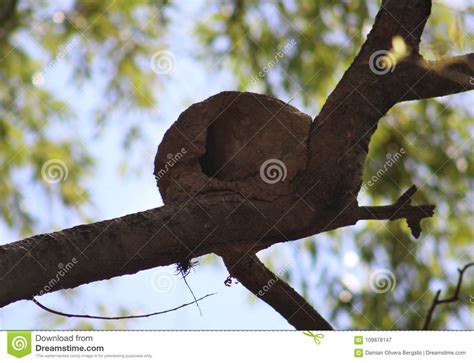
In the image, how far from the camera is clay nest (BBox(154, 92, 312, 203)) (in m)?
3.40

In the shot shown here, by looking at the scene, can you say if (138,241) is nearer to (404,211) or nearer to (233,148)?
(233,148)

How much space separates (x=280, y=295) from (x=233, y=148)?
2.45ft

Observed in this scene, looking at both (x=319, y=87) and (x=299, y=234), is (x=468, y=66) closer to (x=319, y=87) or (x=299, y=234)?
(x=299, y=234)

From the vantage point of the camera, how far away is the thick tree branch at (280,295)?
11.8 feet

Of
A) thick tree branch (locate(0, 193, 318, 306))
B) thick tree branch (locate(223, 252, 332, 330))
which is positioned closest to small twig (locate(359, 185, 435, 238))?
thick tree branch (locate(0, 193, 318, 306))

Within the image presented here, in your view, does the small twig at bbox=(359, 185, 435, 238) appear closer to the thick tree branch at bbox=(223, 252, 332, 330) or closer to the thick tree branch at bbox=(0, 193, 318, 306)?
the thick tree branch at bbox=(0, 193, 318, 306)

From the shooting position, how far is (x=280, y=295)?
11.8 ft

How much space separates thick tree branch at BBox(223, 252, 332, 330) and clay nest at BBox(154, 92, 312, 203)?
1.33ft

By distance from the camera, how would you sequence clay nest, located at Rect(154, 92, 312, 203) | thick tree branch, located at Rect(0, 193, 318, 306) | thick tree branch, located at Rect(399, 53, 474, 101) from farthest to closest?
thick tree branch, located at Rect(399, 53, 474, 101) < clay nest, located at Rect(154, 92, 312, 203) < thick tree branch, located at Rect(0, 193, 318, 306)

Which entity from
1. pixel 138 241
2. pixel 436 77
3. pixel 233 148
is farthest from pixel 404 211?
pixel 138 241

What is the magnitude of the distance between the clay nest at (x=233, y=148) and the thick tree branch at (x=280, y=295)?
41cm

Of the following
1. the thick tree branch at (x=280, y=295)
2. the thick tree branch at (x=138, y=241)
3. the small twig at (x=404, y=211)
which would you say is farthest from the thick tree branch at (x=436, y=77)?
the thick tree branch at (x=280, y=295)

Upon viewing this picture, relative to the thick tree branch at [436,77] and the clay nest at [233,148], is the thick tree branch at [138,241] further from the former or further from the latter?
the thick tree branch at [436,77]
